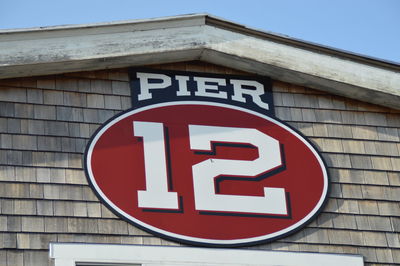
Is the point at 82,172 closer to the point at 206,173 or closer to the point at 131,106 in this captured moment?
the point at 131,106

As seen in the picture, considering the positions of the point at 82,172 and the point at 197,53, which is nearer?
the point at 82,172

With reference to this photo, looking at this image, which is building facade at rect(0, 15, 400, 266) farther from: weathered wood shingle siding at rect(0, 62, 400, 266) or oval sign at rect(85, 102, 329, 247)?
oval sign at rect(85, 102, 329, 247)

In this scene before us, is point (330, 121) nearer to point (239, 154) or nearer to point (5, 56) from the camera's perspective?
point (239, 154)

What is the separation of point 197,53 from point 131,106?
940 millimetres

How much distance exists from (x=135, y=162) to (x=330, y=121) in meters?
2.20

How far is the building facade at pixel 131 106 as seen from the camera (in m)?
9.45

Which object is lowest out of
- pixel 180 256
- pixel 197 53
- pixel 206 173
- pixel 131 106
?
pixel 180 256

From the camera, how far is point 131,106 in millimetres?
10297

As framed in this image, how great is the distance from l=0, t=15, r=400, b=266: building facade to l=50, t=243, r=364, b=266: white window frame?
15 millimetres

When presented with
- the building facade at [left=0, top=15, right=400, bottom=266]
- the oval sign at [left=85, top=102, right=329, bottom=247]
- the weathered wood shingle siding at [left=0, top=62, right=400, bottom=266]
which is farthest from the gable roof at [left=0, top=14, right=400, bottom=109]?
the oval sign at [left=85, top=102, right=329, bottom=247]

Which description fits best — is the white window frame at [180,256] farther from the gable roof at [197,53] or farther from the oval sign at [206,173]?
the gable roof at [197,53]

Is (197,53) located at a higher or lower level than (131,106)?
higher

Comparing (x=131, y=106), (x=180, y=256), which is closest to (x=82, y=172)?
(x=131, y=106)

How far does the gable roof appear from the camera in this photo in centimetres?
999
